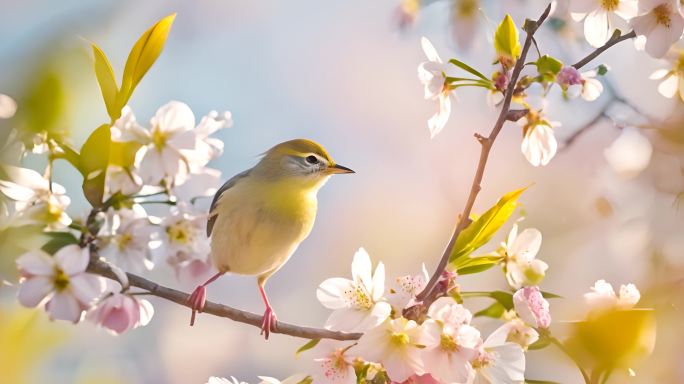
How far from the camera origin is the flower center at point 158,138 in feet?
2.00

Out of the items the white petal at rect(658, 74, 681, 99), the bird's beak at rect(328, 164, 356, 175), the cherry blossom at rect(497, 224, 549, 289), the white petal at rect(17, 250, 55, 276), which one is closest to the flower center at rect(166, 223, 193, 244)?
the white petal at rect(17, 250, 55, 276)

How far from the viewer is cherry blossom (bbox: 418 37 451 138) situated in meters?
0.81

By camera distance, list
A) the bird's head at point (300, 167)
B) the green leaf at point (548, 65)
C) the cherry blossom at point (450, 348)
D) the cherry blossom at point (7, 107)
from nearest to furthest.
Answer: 1. the cherry blossom at point (7, 107)
2. the cherry blossom at point (450, 348)
3. the green leaf at point (548, 65)
4. the bird's head at point (300, 167)

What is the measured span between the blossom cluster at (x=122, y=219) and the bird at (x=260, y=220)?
0.79ft


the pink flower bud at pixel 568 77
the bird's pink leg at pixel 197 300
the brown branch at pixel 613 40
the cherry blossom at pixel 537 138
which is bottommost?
the bird's pink leg at pixel 197 300

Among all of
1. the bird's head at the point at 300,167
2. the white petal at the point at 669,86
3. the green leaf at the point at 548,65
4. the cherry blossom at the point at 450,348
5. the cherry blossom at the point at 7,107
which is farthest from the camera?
the bird's head at the point at 300,167

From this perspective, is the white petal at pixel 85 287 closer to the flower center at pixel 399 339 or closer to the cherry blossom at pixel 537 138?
the flower center at pixel 399 339

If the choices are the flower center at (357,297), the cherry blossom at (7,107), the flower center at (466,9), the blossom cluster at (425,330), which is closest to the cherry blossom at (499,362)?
the blossom cluster at (425,330)

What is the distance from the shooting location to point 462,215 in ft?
2.27

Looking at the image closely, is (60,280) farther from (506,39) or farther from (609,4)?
(609,4)

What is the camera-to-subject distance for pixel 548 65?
2.47 feet

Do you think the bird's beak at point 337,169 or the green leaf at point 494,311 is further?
the bird's beak at point 337,169

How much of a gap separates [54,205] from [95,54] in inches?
4.8

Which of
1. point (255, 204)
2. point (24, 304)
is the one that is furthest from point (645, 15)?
point (24, 304)
